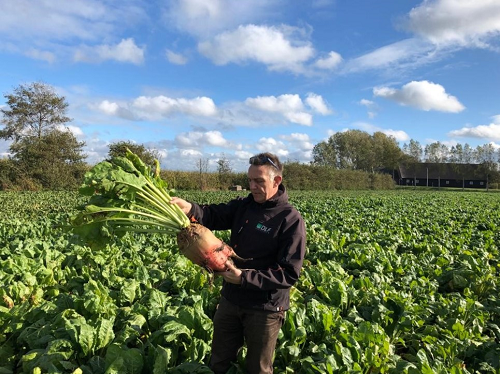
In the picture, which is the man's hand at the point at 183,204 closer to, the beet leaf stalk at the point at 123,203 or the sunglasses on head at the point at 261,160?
the beet leaf stalk at the point at 123,203

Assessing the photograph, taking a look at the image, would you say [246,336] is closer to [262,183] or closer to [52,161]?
[262,183]

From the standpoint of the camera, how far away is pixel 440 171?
323 ft

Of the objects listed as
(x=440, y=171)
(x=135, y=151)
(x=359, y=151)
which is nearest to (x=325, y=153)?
(x=359, y=151)

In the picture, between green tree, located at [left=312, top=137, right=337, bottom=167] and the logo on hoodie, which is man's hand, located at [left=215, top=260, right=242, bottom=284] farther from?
green tree, located at [left=312, top=137, right=337, bottom=167]

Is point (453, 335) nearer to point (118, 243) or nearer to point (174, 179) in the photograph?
point (118, 243)

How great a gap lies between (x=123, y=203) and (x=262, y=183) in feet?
3.92

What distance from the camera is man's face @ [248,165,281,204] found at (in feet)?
9.98

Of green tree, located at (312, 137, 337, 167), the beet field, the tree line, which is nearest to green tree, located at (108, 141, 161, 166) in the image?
the tree line

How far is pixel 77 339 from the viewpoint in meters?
3.81

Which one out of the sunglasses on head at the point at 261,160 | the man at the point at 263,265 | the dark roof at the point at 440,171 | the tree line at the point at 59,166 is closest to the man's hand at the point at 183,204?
the man at the point at 263,265

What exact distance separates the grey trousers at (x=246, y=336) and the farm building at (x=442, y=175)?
10215 cm

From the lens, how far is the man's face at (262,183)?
3041mm

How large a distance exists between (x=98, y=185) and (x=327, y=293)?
12.8 ft

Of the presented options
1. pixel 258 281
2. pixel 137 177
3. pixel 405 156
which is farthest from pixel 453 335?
pixel 405 156
